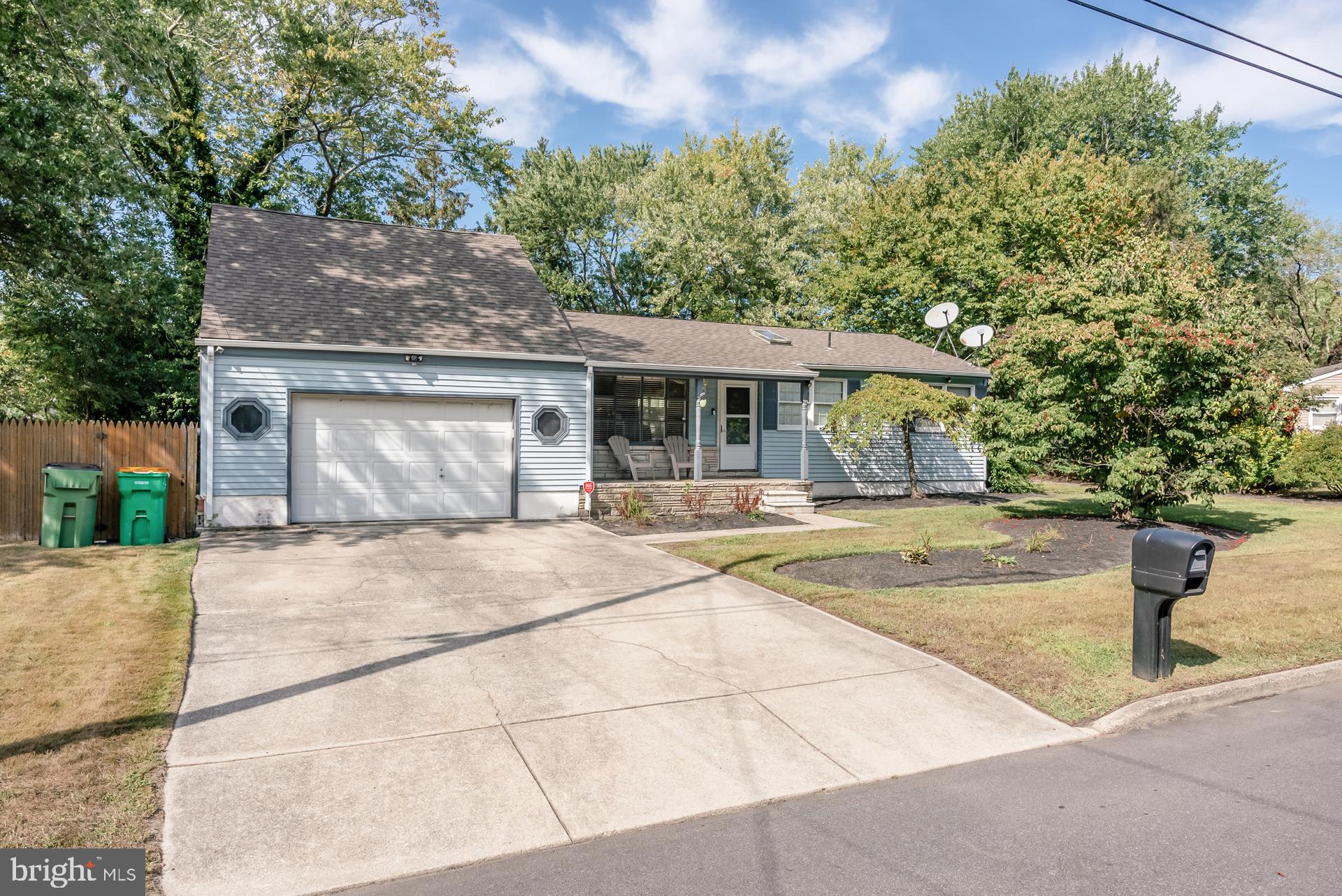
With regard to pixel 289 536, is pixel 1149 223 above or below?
above

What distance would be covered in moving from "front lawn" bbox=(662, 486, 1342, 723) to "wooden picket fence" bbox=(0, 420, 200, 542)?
749 cm

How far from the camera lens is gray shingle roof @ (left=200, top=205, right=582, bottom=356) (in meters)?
13.1

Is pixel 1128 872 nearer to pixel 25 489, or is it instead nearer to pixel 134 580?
pixel 134 580

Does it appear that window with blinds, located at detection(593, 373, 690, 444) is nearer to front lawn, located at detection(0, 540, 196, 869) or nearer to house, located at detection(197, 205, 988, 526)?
house, located at detection(197, 205, 988, 526)

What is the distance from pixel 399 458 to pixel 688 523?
5.24m

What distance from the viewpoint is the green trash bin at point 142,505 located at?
10742 mm

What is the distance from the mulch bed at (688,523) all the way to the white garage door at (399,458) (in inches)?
81.1

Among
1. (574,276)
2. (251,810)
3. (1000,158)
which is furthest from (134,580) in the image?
(1000,158)

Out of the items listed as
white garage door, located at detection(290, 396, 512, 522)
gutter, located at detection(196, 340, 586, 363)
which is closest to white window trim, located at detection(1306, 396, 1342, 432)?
gutter, located at detection(196, 340, 586, 363)

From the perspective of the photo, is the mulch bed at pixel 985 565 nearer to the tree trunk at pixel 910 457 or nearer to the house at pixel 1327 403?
the tree trunk at pixel 910 457

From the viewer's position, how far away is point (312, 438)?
13.0 m

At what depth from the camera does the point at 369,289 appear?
14.6 m

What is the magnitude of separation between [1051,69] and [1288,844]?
38650mm

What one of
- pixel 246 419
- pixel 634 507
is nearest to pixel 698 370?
pixel 634 507
